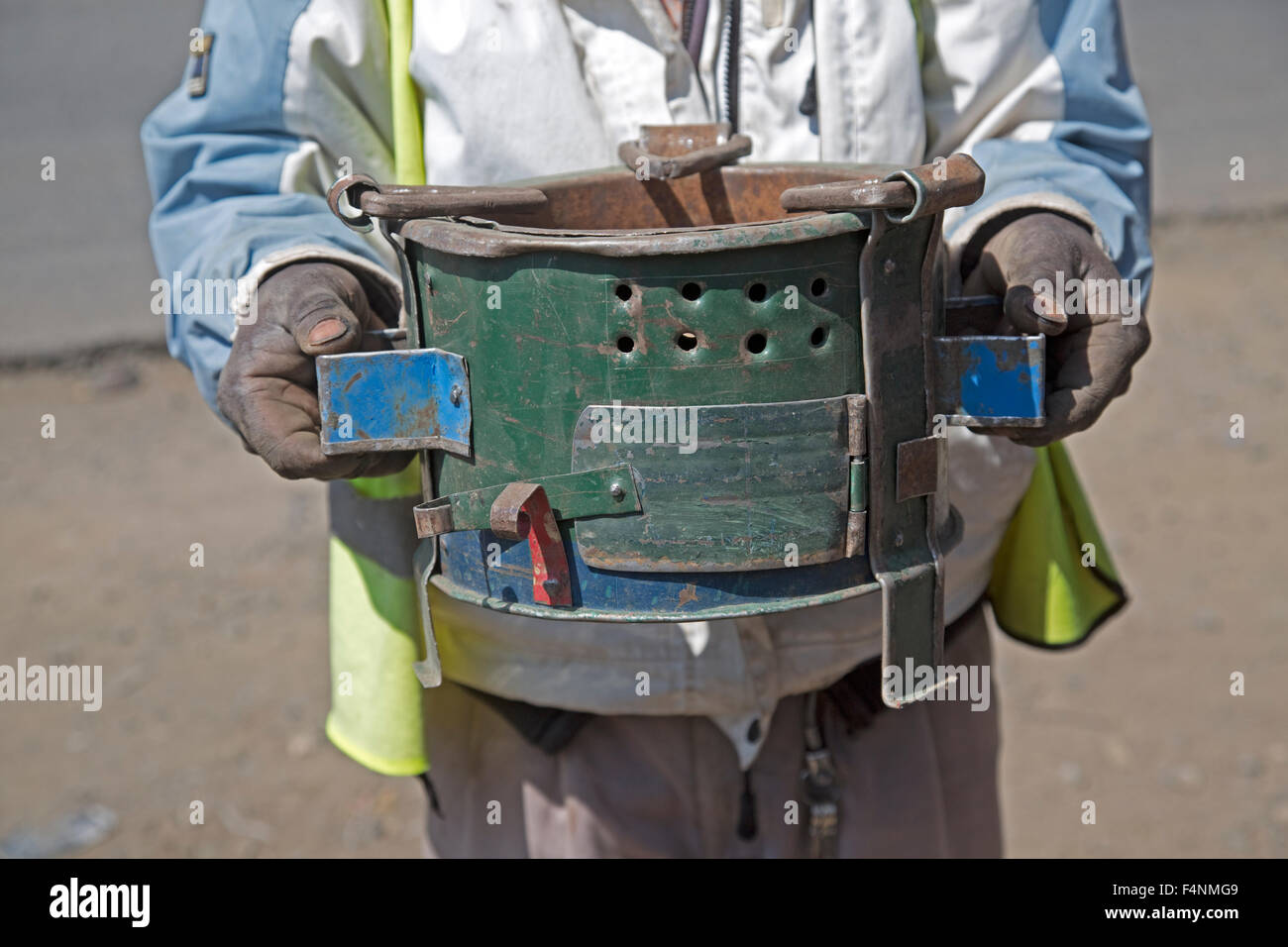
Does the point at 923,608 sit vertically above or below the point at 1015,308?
below

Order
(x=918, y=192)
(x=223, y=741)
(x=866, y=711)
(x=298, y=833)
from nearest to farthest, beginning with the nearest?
(x=918, y=192)
(x=866, y=711)
(x=298, y=833)
(x=223, y=741)

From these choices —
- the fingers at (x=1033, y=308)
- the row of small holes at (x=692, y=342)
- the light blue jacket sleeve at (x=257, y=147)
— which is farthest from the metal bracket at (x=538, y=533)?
the fingers at (x=1033, y=308)

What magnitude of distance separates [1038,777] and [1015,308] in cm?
232

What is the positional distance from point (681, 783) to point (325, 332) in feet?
2.89

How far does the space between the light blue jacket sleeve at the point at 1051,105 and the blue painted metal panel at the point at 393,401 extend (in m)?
0.65

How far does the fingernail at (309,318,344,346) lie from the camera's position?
1.50m

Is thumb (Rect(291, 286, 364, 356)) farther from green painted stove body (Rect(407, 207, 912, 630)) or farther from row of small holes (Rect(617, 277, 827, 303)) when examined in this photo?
row of small holes (Rect(617, 277, 827, 303))

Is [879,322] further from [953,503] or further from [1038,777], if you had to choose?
[1038,777]

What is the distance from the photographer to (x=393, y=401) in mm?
1491

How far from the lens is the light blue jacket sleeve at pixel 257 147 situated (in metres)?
1.74

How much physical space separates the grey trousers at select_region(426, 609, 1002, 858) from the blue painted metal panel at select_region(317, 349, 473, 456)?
0.66m

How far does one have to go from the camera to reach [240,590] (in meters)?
4.33

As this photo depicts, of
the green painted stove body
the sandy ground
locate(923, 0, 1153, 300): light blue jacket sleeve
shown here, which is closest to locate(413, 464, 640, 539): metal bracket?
the green painted stove body

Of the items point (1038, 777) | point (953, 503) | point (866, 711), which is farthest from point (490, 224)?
point (1038, 777)
